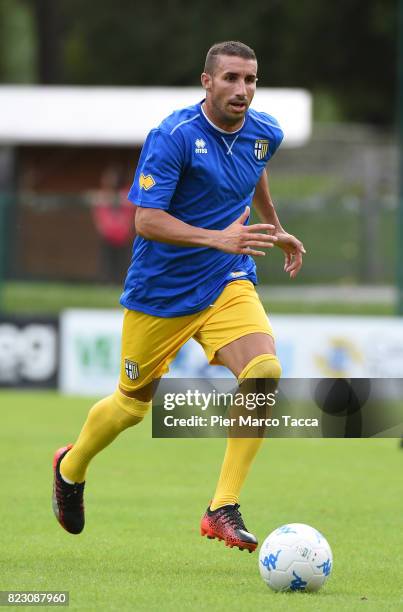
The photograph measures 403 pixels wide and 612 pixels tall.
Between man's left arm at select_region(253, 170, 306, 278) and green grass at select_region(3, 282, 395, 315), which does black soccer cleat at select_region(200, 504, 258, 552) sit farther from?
green grass at select_region(3, 282, 395, 315)

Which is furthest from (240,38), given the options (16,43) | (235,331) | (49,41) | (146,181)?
(146,181)

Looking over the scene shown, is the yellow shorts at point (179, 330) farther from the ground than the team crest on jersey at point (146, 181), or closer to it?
closer to it

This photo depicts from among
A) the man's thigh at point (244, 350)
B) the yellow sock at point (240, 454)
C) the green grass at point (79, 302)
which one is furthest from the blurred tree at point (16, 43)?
the yellow sock at point (240, 454)

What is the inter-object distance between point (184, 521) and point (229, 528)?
1.86 meters

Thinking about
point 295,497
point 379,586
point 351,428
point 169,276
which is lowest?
point 295,497

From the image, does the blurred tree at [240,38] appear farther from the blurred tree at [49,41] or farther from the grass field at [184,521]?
the grass field at [184,521]

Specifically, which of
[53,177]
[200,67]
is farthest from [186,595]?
[200,67]

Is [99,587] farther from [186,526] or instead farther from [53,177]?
[53,177]

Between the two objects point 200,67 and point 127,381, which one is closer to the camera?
point 127,381

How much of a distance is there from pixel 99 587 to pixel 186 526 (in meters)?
2.04

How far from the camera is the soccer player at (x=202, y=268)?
6.75 metres

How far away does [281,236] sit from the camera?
7.15m

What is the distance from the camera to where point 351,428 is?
7223 millimetres

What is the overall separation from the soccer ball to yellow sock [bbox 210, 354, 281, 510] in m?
0.61
